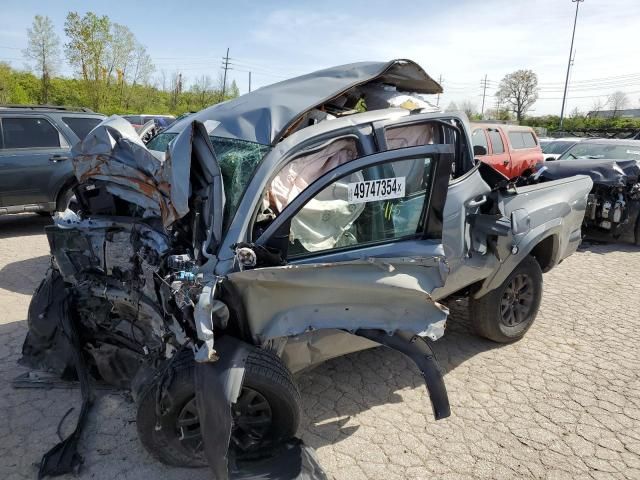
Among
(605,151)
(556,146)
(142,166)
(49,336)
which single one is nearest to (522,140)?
(605,151)

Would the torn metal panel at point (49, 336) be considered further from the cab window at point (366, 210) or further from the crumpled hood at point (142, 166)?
the cab window at point (366, 210)

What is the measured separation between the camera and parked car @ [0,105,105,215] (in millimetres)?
7406

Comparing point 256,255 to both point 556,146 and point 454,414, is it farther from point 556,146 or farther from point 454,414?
point 556,146

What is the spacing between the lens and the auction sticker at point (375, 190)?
2.71 m

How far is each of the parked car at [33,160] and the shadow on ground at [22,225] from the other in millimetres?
655

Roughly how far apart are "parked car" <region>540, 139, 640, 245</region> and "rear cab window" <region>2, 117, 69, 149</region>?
319 inches

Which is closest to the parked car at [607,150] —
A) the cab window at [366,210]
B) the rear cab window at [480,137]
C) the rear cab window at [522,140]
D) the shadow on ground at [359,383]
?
the rear cab window at [522,140]

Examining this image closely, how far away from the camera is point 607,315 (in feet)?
16.3

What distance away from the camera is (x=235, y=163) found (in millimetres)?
2832

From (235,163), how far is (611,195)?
7.30 meters

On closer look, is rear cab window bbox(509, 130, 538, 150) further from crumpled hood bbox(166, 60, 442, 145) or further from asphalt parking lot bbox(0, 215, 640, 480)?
crumpled hood bbox(166, 60, 442, 145)

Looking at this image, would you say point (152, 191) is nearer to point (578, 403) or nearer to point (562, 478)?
point (562, 478)

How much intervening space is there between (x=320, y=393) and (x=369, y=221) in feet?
4.63

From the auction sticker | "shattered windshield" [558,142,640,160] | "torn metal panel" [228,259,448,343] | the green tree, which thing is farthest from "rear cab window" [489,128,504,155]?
the green tree
